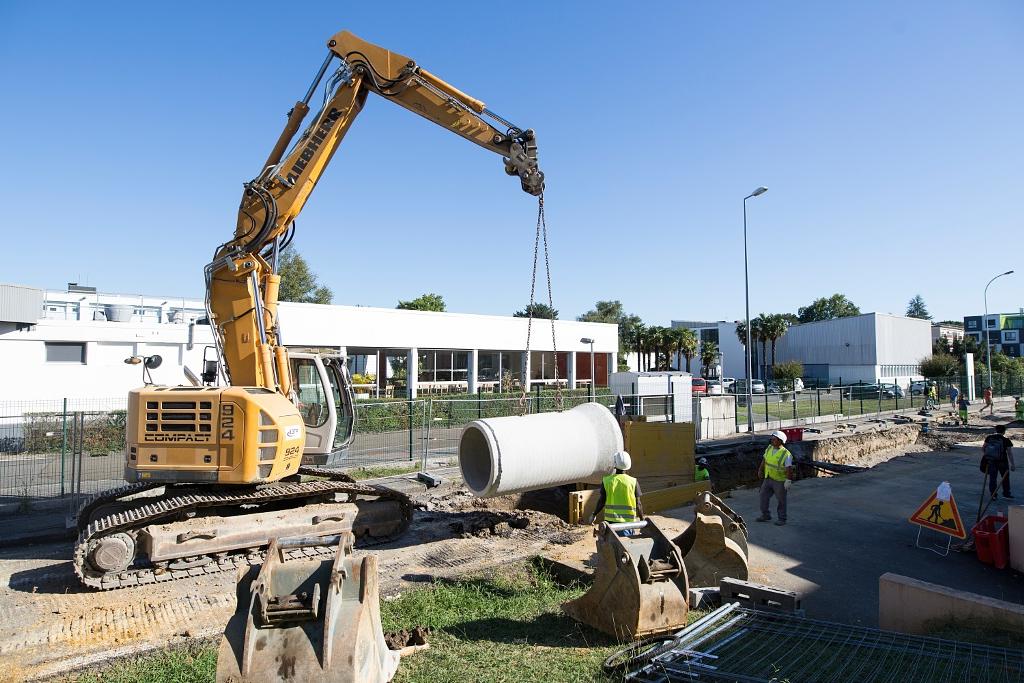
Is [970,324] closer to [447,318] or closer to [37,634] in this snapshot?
[447,318]

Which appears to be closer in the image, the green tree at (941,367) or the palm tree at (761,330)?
the green tree at (941,367)

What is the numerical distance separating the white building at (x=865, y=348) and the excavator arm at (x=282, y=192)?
5534 centimetres

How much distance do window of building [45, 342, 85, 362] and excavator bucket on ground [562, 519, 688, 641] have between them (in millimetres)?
24899

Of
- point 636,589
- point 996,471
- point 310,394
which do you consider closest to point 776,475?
point 996,471

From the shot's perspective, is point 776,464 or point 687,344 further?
point 687,344

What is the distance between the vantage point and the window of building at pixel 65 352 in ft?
77.3

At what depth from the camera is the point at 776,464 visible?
34.8 feet

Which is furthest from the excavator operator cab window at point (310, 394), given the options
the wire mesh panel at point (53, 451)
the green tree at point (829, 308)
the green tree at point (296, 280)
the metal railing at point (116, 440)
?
the green tree at point (829, 308)

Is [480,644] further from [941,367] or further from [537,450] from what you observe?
[941,367]

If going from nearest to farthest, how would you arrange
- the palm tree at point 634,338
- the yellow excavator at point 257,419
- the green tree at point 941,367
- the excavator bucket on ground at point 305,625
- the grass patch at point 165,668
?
the excavator bucket on ground at point 305,625 < the grass patch at point 165,668 < the yellow excavator at point 257,419 < the green tree at point 941,367 < the palm tree at point 634,338

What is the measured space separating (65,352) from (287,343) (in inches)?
372

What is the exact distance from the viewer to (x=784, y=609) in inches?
251

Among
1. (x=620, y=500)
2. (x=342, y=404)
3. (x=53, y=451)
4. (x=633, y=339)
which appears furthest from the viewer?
(x=633, y=339)

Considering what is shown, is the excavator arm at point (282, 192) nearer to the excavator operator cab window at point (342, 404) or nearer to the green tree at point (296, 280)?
the excavator operator cab window at point (342, 404)
